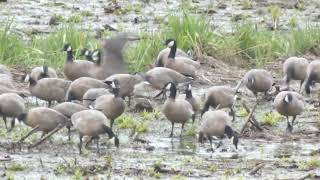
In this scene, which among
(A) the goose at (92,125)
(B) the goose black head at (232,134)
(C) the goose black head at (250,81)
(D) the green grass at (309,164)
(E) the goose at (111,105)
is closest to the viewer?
(D) the green grass at (309,164)

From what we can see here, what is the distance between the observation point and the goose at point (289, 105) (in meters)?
15.1

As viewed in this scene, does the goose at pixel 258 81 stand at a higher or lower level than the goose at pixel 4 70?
lower

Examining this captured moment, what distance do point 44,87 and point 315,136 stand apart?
3.68m

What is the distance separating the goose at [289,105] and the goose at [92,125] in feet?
8.80

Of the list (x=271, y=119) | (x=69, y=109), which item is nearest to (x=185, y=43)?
(x=271, y=119)

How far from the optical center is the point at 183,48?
19453 mm

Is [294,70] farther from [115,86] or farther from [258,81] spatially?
[115,86]

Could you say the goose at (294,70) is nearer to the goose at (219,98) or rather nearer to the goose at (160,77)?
the goose at (160,77)

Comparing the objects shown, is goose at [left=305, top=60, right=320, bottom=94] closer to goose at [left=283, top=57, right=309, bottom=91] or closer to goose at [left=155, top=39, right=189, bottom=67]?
goose at [left=283, top=57, right=309, bottom=91]

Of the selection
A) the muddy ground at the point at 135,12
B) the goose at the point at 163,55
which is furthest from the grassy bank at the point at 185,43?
the muddy ground at the point at 135,12

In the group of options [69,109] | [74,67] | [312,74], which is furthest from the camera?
[312,74]

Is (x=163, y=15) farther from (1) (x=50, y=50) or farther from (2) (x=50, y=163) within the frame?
(2) (x=50, y=163)

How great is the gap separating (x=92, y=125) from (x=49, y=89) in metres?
2.76

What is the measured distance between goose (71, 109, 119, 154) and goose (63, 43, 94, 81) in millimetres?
3828
